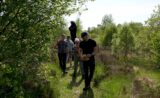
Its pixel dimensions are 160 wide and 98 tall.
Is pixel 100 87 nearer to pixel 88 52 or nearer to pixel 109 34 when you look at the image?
pixel 88 52

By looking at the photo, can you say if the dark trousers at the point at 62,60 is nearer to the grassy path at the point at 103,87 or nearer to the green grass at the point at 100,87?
the grassy path at the point at 103,87

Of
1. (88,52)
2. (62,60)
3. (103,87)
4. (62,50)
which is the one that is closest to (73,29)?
(62,50)

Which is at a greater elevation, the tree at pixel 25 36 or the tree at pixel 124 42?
the tree at pixel 25 36

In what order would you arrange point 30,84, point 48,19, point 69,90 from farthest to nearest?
point 69,90 < point 30,84 < point 48,19

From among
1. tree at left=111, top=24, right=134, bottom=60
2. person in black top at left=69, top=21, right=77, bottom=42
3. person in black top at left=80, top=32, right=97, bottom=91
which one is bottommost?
tree at left=111, top=24, right=134, bottom=60

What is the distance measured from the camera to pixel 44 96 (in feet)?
40.2

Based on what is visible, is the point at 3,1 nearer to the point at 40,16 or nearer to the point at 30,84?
the point at 40,16

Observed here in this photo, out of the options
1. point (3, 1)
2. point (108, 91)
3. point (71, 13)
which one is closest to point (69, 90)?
point (108, 91)

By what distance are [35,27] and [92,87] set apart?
3.79 meters

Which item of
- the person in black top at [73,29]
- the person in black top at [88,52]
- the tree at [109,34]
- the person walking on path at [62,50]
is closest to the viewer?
the person in black top at [88,52]

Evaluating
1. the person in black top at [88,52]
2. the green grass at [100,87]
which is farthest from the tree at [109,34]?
the person in black top at [88,52]

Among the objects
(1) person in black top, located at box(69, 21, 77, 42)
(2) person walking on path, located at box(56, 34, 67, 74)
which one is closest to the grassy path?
(2) person walking on path, located at box(56, 34, 67, 74)

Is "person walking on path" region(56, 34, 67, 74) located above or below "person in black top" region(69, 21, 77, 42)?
below

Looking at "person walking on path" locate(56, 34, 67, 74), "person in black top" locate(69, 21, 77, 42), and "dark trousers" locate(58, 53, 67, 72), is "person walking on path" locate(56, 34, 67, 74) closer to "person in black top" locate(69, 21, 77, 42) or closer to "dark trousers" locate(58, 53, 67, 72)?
"dark trousers" locate(58, 53, 67, 72)
